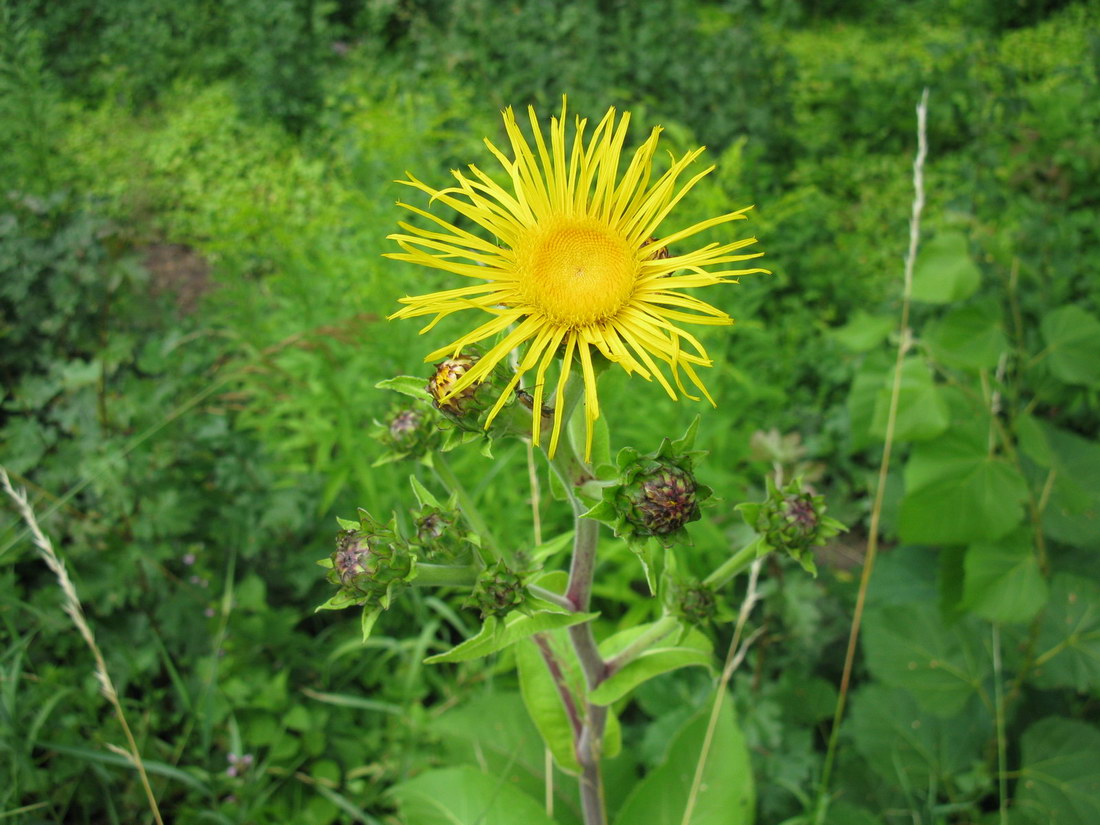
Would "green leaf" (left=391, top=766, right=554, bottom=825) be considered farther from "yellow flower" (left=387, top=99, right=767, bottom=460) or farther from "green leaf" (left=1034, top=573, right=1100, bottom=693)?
"green leaf" (left=1034, top=573, right=1100, bottom=693)

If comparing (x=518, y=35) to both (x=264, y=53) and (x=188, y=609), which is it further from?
(x=188, y=609)

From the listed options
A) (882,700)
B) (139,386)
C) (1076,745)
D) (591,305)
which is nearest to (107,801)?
(139,386)

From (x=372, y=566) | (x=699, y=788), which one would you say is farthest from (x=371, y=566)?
(x=699, y=788)

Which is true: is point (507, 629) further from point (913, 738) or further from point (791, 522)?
point (913, 738)

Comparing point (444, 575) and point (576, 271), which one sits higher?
point (576, 271)

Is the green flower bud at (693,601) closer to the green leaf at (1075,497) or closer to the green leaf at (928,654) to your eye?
the green leaf at (928,654)

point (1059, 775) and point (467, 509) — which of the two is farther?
point (1059, 775)
